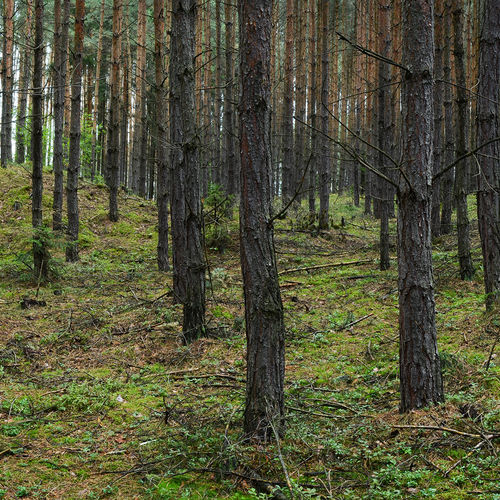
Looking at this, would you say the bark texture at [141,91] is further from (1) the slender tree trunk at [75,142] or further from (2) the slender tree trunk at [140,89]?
(1) the slender tree trunk at [75,142]

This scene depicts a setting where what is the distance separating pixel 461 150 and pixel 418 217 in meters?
4.52

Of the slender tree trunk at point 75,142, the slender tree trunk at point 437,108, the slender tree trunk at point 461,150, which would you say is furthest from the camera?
the slender tree trunk at point 75,142

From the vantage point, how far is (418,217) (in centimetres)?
371

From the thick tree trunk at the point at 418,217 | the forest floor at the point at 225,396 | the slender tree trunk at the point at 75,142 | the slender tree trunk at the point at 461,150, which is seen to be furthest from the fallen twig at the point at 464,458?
the slender tree trunk at the point at 75,142

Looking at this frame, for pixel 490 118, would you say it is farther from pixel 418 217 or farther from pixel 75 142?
pixel 75 142

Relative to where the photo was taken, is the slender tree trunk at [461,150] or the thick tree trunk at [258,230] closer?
the thick tree trunk at [258,230]

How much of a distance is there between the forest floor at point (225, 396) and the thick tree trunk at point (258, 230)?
1.19 ft

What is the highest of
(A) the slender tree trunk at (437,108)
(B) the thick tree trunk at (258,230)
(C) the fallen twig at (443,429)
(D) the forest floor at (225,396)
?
(A) the slender tree trunk at (437,108)

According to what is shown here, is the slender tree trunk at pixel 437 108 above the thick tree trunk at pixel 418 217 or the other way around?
above

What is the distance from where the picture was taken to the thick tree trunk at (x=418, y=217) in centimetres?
372

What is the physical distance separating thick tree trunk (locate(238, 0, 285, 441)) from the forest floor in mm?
362

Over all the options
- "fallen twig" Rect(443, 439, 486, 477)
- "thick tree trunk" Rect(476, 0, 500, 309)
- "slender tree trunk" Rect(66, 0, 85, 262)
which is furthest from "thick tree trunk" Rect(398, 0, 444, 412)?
"slender tree trunk" Rect(66, 0, 85, 262)

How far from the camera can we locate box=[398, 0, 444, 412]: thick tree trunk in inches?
146

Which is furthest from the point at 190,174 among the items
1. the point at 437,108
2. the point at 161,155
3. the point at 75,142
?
the point at 437,108
